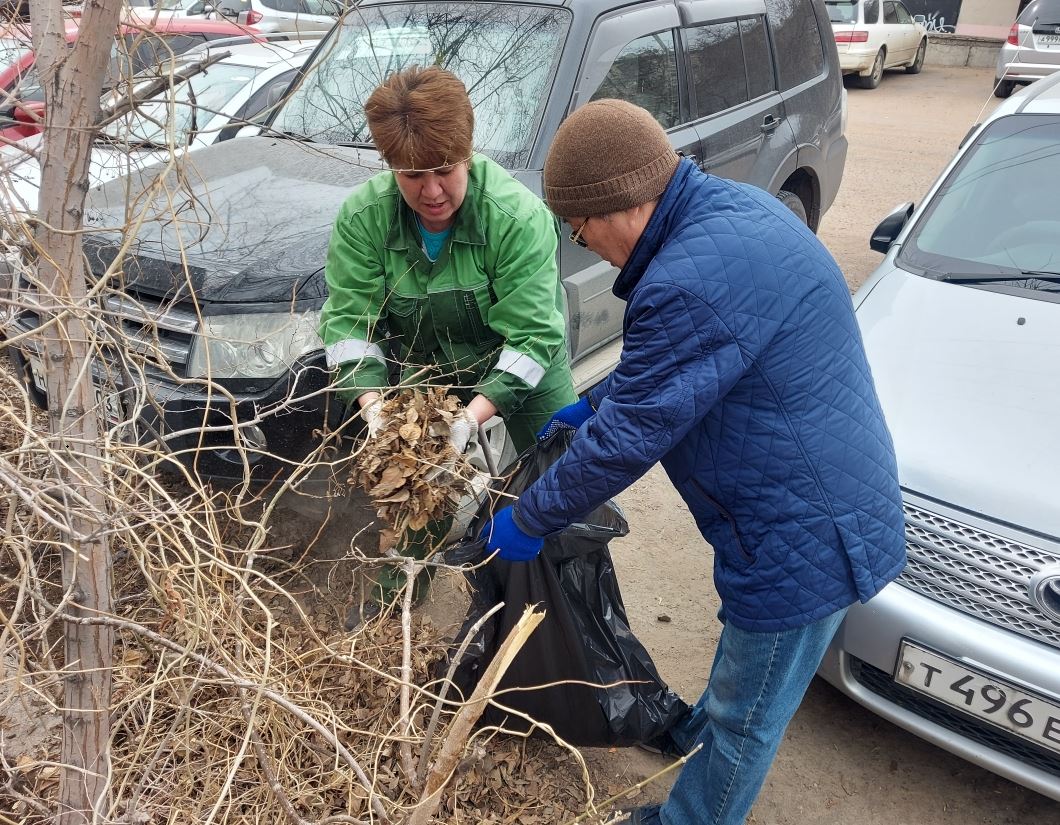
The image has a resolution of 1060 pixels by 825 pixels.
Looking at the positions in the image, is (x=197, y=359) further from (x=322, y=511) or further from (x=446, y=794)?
(x=446, y=794)

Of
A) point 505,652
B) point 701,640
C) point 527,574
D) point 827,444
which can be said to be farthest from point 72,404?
point 701,640

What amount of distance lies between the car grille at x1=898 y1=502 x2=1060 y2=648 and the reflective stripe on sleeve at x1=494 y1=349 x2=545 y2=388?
1.09 meters

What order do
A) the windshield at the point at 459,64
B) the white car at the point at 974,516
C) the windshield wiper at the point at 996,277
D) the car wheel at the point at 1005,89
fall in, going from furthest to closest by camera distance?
1. the car wheel at the point at 1005,89
2. the windshield at the point at 459,64
3. the windshield wiper at the point at 996,277
4. the white car at the point at 974,516

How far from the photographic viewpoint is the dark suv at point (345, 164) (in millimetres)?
2738

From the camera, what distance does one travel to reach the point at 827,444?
1.74 meters

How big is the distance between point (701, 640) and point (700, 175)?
1.83 metres

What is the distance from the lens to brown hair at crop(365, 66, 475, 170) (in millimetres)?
2037

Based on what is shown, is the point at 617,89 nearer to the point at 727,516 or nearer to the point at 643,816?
the point at 727,516

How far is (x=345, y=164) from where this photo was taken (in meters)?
3.52

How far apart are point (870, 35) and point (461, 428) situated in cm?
1439

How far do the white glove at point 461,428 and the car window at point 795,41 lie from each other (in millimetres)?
3538

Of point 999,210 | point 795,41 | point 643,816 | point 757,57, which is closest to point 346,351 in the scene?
point 643,816

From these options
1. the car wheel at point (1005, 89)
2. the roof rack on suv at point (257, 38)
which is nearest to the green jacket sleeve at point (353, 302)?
the roof rack on suv at point (257, 38)

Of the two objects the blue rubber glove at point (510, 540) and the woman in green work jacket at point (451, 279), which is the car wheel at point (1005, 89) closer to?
the woman in green work jacket at point (451, 279)
